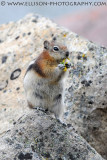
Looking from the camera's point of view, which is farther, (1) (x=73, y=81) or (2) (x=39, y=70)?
(1) (x=73, y=81)

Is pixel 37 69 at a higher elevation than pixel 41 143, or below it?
higher

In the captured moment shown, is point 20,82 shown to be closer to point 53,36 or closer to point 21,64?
point 21,64

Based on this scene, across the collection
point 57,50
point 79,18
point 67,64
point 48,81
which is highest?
point 79,18

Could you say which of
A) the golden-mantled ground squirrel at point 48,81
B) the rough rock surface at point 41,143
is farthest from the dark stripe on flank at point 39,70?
the rough rock surface at point 41,143

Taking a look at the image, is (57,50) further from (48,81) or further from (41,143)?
(41,143)

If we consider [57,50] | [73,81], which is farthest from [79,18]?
[57,50]

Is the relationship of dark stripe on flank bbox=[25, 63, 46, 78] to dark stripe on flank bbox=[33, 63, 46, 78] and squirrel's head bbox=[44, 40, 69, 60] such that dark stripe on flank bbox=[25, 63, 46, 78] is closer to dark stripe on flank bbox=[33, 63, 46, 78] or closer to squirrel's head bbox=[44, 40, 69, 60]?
dark stripe on flank bbox=[33, 63, 46, 78]

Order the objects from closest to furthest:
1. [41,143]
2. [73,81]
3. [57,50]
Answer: [41,143] → [57,50] → [73,81]
